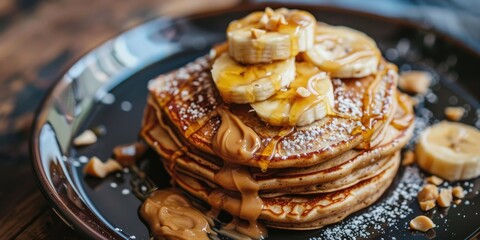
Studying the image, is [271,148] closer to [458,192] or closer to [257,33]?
[257,33]

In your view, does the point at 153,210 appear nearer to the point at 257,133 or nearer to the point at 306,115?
the point at 257,133

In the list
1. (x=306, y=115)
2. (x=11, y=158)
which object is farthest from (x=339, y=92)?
(x=11, y=158)

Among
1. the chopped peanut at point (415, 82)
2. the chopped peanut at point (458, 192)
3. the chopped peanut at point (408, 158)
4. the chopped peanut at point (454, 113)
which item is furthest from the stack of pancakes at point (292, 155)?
the chopped peanut at point (415, 82)

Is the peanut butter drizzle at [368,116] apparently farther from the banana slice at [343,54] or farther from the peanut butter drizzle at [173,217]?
the peanut butter drizzle at [173,217]

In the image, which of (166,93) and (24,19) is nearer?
(166,93)

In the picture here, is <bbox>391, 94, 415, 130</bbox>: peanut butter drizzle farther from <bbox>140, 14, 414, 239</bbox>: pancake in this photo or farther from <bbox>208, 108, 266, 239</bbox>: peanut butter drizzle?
<bbox>208, 108, 266, 239</bbox>: peanut butter drizzle

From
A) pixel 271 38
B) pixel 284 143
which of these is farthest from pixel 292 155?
pixel 271 38
